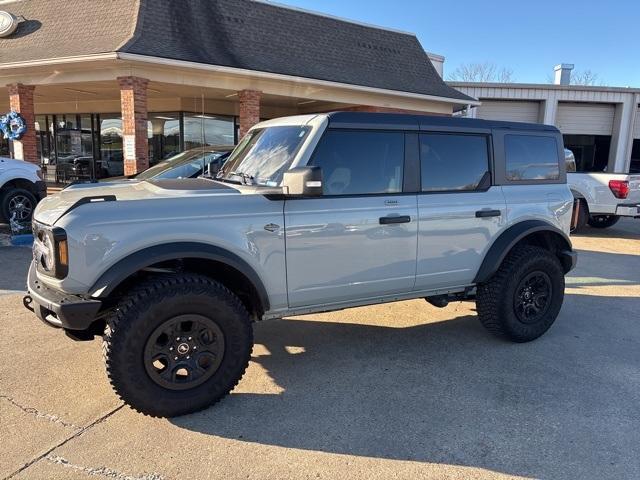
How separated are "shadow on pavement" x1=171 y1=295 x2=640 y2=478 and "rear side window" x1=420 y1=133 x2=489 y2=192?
153 centimetres

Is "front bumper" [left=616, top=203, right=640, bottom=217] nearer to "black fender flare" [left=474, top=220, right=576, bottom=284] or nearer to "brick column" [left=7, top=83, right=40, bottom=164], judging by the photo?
"black fender flare" [left=474, top=220, right=576, bottom=284]

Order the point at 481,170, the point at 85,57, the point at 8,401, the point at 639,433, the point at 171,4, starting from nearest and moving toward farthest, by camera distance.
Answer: the point at 639,433, the point at 8,401, the point at 481,170, the point at 85,57, the point at 171,4

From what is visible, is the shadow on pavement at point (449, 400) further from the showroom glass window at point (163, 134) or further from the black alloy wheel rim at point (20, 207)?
the showroom glass window at point (163, 134)

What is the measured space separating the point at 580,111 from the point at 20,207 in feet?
83.0

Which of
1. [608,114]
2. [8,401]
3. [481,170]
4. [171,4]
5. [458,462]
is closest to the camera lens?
[458,462]

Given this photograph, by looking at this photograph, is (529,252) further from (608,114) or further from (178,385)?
(608,114)

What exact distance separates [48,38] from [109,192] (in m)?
11.1

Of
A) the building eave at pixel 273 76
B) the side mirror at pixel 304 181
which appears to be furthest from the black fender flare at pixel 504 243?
the building eave at pixel 273 76

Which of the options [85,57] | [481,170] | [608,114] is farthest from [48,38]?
[608,114]

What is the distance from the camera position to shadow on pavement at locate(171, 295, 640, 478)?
120 inches

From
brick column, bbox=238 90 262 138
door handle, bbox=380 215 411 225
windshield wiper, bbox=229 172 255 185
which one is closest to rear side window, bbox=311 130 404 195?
door handle, bbox=380 215 411 225

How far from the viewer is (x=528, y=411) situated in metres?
3.51

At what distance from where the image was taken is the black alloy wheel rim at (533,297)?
4734 mm

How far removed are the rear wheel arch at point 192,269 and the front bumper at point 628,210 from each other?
1029 centimetres
